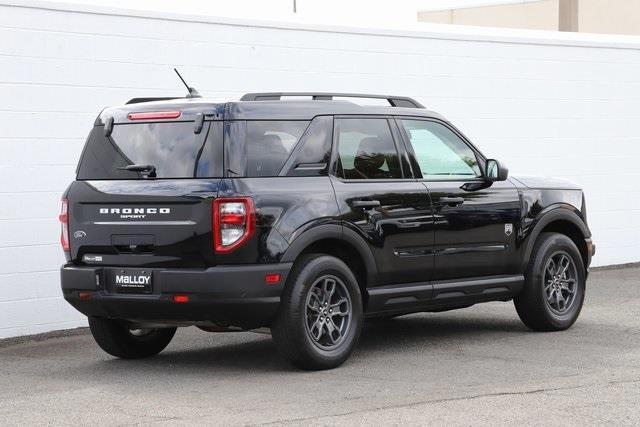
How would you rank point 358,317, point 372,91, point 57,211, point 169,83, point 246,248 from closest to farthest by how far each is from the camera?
point 246,248 < point 358,317 < point 57,211 < point 169,83 < point 372,91

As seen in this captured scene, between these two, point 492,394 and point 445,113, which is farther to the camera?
point 445,113

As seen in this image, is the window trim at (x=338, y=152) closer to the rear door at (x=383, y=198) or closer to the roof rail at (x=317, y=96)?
the rear door at (x=383, y=198)

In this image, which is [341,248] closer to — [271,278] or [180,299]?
[271,278]

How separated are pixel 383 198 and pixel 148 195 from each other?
5.74 feet

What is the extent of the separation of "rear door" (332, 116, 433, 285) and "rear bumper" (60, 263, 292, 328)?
86 centimetres

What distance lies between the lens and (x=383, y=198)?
9.64 metres

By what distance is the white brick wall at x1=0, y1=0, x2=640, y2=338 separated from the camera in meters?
11.7

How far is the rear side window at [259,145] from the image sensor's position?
888 cm

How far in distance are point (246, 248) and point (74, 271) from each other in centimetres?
132

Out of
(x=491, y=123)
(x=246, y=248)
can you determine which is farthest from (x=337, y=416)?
(x=491, y=123)

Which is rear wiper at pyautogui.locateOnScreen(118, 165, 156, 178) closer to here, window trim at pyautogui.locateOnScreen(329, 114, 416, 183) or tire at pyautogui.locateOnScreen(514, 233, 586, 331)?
window trim at pyautogui.locateOnScreen(329, 114, 416, 183)

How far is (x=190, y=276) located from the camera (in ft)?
28.5

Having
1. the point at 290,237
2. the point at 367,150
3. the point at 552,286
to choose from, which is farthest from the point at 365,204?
the point at 552,286

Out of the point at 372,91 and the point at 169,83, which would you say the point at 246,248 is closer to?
the point at 169,83
